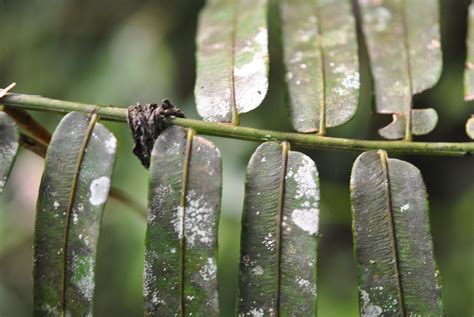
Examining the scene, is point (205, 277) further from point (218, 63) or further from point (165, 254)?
point (218, 63)

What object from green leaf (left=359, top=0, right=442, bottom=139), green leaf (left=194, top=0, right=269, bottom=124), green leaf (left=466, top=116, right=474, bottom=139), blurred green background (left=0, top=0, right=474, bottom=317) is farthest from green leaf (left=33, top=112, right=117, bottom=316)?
blurred green background (left=0, top=0, right=474, bottom=317)

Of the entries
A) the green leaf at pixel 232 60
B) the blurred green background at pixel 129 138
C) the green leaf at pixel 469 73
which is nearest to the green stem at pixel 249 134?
the green leaf at pixel 232 60

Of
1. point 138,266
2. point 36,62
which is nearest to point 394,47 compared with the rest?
point 138,266

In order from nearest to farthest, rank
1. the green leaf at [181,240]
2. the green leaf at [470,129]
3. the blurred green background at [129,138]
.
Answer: the green leaf at [181,240] < the green leaf at [470,129] < the blurred green background at [129,138]

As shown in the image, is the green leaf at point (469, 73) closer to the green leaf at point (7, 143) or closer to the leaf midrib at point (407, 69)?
the leaf midrib at point (407, 69)

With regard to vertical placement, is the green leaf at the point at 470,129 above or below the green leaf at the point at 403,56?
below

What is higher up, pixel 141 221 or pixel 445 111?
pixel 445 111

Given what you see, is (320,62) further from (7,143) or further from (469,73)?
(7,143)
